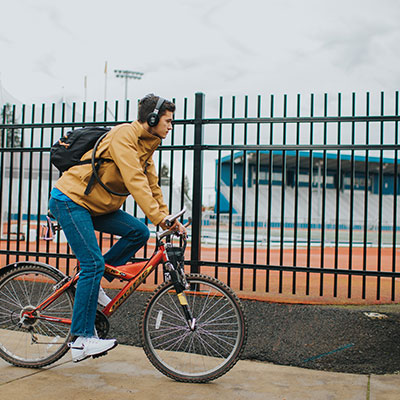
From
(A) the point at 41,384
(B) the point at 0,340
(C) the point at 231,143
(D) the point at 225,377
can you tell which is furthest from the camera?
(C) the point at 231,143

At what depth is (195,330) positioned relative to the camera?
3.50 metres

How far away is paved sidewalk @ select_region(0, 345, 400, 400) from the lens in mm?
3197

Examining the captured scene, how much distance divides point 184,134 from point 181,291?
9.24 ft

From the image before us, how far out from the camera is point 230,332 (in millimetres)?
3516

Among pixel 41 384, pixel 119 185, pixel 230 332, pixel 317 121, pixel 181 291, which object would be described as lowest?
pixel 41 384

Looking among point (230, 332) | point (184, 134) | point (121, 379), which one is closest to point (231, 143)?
point (184, 134)

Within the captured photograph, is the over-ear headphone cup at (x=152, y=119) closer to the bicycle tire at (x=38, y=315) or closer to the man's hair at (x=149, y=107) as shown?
the man's hair at (x=149, y=107)

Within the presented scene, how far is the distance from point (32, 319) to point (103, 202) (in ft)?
3.59

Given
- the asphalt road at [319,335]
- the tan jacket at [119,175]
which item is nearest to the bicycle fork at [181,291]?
the tan jacket at [119,175]

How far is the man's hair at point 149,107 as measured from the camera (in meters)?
3.49

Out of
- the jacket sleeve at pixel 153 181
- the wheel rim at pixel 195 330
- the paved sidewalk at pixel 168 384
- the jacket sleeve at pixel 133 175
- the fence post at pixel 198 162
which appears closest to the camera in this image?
the paved sidewalk at pixel 168 384

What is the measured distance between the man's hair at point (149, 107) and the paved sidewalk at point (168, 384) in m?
1.86

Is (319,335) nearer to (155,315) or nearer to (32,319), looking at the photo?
(155,315)

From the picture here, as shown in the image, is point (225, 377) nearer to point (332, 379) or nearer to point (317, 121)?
point (332, 379)
